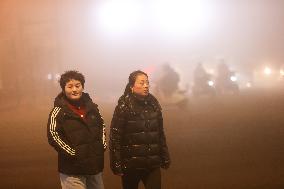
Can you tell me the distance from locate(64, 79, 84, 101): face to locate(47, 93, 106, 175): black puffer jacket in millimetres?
82

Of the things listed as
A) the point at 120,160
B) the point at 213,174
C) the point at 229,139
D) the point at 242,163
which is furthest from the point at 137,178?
the point at 229,139

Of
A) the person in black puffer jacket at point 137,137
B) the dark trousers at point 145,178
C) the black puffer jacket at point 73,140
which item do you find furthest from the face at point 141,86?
the dark trousers at point 145,178

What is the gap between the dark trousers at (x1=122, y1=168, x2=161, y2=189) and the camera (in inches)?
177

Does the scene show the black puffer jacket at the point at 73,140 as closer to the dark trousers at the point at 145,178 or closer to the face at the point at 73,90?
the face at the point at 73,90

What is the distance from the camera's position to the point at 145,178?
15.0ft

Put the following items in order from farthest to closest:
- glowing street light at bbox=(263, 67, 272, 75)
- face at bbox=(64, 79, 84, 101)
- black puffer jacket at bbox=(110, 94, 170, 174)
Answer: glowing street light at bbox=(263, 67, 272, 75) < black puffer jacket at bbox=(110, 94, 170, 174) < face at bbox=(64, 79, 84, 101)

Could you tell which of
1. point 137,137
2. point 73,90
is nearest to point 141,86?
point 137,137

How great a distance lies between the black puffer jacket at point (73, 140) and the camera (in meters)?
3.99

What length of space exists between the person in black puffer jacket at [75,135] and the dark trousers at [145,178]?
0.49 metres

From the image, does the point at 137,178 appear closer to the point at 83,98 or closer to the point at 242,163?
the point at 83,98

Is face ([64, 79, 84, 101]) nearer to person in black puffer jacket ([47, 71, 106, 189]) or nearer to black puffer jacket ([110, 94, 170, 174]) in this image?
person in black puffer jacket ([47, 71, 106, 189])

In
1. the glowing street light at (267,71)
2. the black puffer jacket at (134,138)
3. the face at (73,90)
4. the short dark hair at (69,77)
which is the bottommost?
the black puffer jacket at (134,138)

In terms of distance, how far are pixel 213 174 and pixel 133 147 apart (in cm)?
334

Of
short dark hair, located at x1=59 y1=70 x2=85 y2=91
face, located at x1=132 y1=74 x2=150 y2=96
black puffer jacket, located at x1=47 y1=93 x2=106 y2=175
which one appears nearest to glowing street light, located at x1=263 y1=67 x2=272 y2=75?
face, located at x1=132 y1=74 x2=150 y2=96
